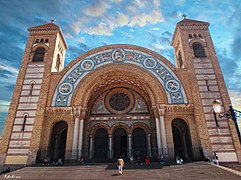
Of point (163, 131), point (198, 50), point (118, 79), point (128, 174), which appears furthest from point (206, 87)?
point (128, 174)

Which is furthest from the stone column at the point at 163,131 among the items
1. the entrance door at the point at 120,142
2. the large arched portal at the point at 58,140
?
the large arched portal at the point at 58,140

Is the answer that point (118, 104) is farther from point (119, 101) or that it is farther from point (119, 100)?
point (119, 100)

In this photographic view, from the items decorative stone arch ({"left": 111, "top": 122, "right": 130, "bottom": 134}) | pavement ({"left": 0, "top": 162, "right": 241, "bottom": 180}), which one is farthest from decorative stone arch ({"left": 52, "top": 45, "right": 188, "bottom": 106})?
pavement ({"left": 0, "top": 162, "right": 241, "bottom": 180})

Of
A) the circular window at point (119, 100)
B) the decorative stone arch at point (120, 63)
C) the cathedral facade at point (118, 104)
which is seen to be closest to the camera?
the cathedral facade at point (118, 104)

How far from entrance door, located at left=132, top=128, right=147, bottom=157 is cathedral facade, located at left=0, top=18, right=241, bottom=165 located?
0.32 feet

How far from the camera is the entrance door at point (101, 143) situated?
17797mm

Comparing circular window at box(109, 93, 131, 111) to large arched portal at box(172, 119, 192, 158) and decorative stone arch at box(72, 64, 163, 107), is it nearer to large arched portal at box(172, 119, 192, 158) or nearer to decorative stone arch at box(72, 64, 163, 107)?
decorative stone arch at box(72, 64, 163, 107)

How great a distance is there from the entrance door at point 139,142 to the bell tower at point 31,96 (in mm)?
8995

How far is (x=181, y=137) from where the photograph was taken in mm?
17844

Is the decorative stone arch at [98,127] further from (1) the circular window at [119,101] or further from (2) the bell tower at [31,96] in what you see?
(2) the bell tower at [31,96]

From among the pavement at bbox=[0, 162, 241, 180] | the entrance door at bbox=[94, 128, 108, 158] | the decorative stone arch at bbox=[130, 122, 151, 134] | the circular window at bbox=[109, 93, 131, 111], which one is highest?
the circular window at bbox=[109, 93, 131, 111]

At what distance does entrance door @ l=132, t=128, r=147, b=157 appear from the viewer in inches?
690

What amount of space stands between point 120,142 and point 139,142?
1.94m

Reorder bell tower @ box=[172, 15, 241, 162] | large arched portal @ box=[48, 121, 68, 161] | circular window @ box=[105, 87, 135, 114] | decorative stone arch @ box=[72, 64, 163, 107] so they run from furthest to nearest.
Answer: circular window @ box=[105, 87, 135, 114]
large arched portal @ box=[48, 121, 68, 161]
decorative stone arch @ box=[72, 64, 163, 107]
bell tower @ box=[172, 15, 241, 162]
